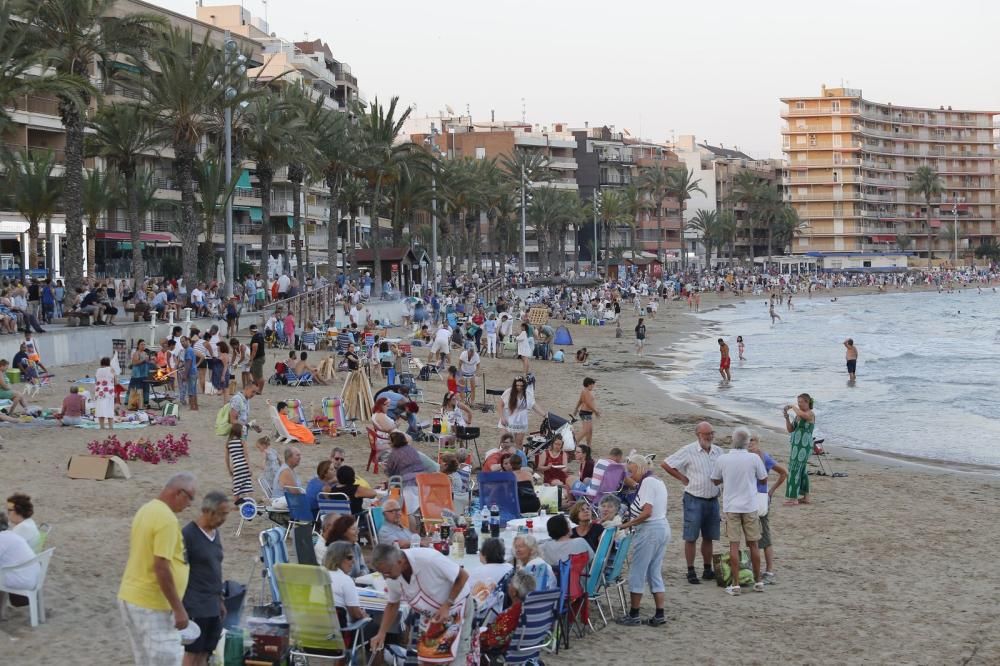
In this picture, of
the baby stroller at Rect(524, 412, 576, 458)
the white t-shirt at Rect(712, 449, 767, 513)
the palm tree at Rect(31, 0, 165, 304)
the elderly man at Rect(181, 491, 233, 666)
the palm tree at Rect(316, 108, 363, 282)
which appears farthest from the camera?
the palm tree at Rect(316, 108, 363, 282)

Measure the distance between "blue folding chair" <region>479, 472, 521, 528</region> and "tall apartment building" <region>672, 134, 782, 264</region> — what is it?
415ft

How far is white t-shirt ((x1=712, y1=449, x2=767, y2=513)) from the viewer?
391 inches

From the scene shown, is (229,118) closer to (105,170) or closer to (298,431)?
(298,431)

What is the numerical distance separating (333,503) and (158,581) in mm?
4495

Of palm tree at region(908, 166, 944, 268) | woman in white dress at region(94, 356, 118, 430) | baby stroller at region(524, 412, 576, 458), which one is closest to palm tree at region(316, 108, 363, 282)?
woman in white dress at region(94, 356, 118, 430)

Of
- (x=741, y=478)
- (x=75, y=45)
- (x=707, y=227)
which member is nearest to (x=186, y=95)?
(x=75, y=45)

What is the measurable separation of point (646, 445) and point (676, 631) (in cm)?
1069

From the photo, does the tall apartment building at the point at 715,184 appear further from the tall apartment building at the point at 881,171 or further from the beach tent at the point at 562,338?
the beach tent at the point at 562,338

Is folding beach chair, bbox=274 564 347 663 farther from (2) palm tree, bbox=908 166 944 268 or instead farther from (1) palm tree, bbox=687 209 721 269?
(2) palm tree, bbox=908 166 944 268

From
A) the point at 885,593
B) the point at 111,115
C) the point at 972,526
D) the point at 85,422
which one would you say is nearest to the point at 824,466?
the point at 972,526

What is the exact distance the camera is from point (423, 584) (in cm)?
728

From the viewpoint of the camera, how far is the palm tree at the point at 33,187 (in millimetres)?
42062

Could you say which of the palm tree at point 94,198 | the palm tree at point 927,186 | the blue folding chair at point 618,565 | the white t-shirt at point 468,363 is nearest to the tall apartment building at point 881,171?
the palm tree at point 927,186

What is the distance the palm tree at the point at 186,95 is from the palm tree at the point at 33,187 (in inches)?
342
